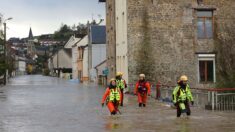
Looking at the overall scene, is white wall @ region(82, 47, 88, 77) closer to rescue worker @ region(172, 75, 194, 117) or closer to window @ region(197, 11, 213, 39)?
window @ region(197, 11, 213, 39)

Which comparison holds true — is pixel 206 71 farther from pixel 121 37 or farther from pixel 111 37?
pixel 111 37

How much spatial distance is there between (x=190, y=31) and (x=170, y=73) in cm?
Answer: 353

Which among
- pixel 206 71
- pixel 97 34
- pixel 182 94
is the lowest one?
pixel 182 94

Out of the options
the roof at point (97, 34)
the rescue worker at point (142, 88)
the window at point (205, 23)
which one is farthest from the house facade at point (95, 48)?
the rescue worker at point (142, 88)

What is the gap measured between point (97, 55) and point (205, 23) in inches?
1490

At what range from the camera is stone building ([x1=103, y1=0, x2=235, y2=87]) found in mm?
42188

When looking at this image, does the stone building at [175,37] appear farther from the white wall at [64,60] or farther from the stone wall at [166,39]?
the white wall at [64,60]

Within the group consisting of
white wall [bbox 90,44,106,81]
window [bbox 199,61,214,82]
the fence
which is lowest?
the fence

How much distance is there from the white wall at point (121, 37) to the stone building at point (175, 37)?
1.08m

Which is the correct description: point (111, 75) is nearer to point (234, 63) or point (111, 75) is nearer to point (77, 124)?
point (234, 63)

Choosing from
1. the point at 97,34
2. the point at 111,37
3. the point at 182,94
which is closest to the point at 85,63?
the point at 97,34

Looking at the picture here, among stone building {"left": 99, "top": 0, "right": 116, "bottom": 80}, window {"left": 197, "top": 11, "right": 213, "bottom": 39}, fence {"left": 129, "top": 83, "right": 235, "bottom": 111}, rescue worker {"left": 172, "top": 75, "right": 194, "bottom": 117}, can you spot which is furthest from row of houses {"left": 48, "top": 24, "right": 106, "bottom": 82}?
rescue worker {"left": 172, "top": 75, "right": 194, "bottom": 117}

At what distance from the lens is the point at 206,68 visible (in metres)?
42.9

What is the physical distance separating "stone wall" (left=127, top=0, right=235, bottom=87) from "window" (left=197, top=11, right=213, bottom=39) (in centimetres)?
39
